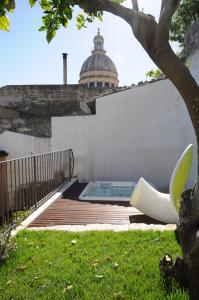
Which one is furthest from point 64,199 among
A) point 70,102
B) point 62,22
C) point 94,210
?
point 70,102

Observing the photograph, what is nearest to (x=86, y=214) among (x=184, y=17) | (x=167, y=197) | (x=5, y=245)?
(x=167, y=197)

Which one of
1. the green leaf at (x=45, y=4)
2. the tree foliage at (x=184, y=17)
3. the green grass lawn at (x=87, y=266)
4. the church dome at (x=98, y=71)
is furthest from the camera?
the church dome at (x=98, y=71)

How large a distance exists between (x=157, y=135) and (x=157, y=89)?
1.54m

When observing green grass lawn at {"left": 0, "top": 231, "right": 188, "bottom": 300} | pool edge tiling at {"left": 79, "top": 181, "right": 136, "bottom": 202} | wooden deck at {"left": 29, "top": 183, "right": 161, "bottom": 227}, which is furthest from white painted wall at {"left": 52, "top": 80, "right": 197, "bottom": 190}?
green grass lawn at {"left": 0, "top": 231, "right": 188, "bottom": 300}

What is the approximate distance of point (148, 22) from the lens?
8.43 ft

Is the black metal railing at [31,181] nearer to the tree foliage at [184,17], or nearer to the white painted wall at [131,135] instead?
the white painted wall at [131,135]

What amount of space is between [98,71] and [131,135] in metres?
30.4

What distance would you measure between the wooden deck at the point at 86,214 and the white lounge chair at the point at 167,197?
0.23 meters

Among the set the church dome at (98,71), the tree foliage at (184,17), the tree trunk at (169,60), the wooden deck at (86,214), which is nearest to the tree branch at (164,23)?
the tree trunk at (169,60)

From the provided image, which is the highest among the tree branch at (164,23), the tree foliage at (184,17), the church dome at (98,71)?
the church dome at (98,71)

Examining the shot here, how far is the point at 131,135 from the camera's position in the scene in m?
11.0

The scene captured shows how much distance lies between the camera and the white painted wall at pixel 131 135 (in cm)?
1019

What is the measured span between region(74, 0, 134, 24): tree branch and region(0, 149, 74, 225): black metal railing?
3385mm

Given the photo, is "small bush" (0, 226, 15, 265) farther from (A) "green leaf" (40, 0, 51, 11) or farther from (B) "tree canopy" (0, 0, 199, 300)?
(A) "green leaf" (40, 0, 51, 11)
